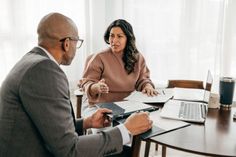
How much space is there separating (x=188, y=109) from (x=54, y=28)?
0.89 meters

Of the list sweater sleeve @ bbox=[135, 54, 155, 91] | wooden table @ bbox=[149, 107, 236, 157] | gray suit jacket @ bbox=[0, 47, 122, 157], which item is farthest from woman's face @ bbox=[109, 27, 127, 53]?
gray suit jacket @ bbox=[0, 47, 122, 157]

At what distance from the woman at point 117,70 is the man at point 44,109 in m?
0.85

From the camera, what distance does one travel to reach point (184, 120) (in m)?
1.43

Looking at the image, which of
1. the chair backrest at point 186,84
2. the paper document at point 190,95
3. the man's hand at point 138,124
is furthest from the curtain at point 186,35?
the man's hand at point 138,124

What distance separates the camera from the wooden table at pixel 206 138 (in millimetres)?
1124

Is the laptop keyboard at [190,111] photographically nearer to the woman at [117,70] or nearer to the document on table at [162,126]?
the document on table at [162,126]

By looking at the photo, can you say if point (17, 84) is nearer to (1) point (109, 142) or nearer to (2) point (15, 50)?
(1) point (109, 142)

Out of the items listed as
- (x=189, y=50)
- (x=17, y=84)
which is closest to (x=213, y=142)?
(x=17, y=84)

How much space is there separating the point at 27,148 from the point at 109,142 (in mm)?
322

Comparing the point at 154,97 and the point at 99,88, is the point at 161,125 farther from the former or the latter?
the point at 99,88

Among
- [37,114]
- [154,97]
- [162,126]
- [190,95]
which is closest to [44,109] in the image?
[37,114]

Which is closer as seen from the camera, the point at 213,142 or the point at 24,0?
the point at 213,142

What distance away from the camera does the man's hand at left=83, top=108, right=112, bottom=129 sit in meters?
1.44

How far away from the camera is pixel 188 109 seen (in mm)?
1586
